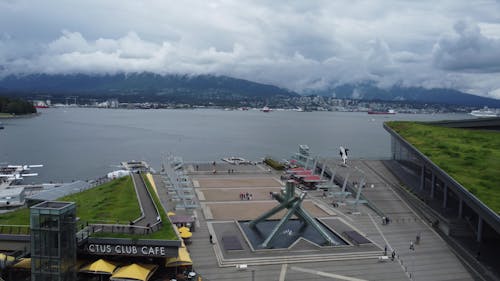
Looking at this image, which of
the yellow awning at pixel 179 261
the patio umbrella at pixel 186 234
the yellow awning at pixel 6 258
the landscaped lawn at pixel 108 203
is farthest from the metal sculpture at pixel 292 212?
the yellow awning at pixel 6 258

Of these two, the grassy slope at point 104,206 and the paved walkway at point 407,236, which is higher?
the grassy slope at point 104,206

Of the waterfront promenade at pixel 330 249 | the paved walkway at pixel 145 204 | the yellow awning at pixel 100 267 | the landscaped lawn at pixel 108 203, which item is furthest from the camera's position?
the landscaped lawn at pixel 108 203

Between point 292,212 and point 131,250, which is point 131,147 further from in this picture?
point 131,250

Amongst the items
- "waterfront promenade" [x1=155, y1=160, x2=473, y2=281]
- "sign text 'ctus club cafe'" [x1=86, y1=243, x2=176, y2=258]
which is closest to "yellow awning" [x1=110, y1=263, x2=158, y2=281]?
"sign text 'ctus club cafe'" [x1=86, y1=243, x2=176, y2=258]

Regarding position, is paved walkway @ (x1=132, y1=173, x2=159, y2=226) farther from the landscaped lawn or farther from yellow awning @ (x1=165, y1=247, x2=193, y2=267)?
yellow awning @ (x1=165, y1=247, x2=193, y2=267)

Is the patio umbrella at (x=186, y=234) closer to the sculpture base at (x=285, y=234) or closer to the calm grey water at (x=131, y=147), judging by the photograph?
the sculpture base at (x=285, y=234)

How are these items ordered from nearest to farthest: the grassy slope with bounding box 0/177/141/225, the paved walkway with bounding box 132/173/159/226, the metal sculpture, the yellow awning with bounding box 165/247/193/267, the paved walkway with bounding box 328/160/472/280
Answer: the yellow awning with bounding box 165/247/193/267
the paved walkway with bounding box 328/160/472/280
the paved walkway with bounding box 132/173/159/226
the grassy slope with bounding box 0/177/141/225
the metal sculpture

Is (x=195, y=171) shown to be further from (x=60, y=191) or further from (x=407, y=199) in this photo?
(x=407, y=199)
